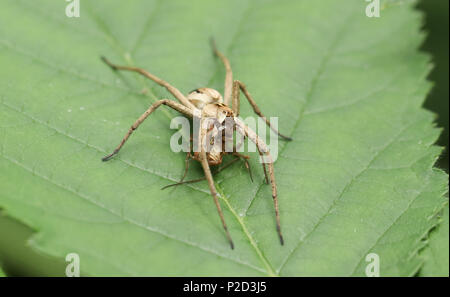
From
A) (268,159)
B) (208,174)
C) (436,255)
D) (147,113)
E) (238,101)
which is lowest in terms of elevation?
(436,255)

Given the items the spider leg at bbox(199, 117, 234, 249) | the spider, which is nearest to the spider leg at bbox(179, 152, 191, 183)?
the spider

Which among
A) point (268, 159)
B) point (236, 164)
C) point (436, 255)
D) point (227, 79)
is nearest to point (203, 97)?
point (227, 79)

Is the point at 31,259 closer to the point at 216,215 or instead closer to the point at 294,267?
the point at 216,215

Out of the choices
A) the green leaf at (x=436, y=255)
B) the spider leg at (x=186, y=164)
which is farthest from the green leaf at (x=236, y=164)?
the green leaf at (x=436, y=255)

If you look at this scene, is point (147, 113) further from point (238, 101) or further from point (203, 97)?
point (238, 101)

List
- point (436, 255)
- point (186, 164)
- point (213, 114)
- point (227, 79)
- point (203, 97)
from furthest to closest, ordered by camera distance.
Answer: point (227, 79) < point (203, 97) < point (213, 114) < point (186, 164) < point (436, 255)

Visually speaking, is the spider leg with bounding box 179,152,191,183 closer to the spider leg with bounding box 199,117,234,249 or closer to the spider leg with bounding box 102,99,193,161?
the spider leg with bounding box 199,117,234,249

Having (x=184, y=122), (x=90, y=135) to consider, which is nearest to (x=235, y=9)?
(x=184, y=122)
